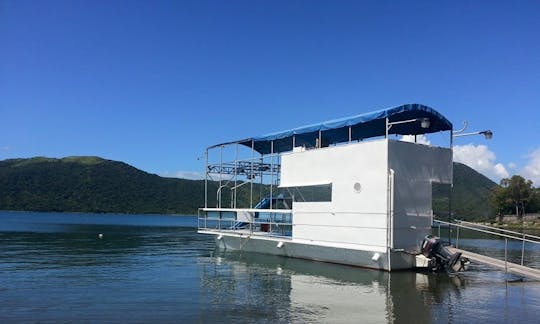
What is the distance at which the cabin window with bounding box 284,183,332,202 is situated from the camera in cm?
1804

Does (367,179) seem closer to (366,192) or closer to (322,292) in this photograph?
(366,192)

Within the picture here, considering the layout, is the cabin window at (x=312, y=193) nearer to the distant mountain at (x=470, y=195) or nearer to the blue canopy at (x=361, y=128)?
the blue canopy at (x=361, y=128)

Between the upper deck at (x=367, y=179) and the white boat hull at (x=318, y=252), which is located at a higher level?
the upper deck at (x=367, y=179)

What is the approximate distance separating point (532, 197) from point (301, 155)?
99278 millimetres

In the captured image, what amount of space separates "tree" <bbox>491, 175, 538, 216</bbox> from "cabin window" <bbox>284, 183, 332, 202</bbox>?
9564 cm

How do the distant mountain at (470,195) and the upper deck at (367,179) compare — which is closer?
the upper deck at (367,179)

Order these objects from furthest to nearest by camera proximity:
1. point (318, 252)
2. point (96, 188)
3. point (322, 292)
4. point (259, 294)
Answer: point (96, 188) < point (318, 252) < point (322, 292) < point (259, 294)

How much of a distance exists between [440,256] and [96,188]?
476ft

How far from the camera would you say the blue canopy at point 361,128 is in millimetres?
17103

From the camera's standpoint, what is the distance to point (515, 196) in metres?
103

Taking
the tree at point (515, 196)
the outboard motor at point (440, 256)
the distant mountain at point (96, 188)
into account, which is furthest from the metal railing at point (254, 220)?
the distant mountain at point (96, 188)

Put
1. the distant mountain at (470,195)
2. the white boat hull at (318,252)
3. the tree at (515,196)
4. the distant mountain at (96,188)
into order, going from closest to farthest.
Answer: the white boat hull at (318,252)
the distant mountain at (470,195)
the tree at (515,196)
the distant mountain at (96,188)

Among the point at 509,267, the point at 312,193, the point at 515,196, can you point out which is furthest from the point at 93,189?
the point at 509,267

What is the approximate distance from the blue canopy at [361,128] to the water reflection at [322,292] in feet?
17.4
